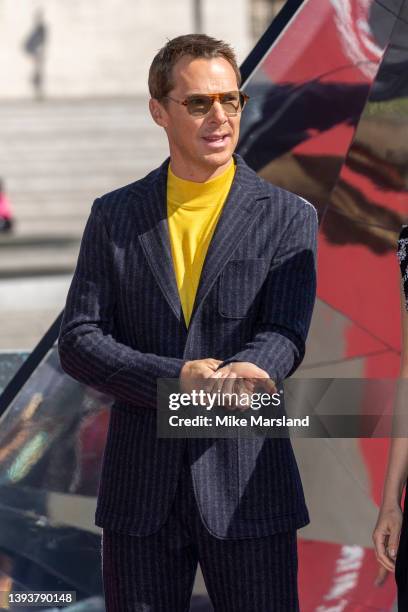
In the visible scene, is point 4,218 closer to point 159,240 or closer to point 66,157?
point 66,157

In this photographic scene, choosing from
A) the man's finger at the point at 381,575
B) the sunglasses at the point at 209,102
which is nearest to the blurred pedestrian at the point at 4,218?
the man's finger at the point at 381,575

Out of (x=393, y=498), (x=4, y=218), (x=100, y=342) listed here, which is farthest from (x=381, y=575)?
(x=4, y=218)

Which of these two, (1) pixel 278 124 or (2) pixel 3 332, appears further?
(2) pixel 3 332

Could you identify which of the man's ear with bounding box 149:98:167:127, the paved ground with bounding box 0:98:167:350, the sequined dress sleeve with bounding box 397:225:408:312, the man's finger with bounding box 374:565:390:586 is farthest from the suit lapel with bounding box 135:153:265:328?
the paved ground with bounding box 0:98:167:350

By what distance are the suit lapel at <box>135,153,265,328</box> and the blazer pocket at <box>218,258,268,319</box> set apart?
22 millimetres

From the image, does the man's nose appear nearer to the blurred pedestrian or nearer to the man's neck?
the man's neck

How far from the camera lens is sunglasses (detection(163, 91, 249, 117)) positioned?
2201mm

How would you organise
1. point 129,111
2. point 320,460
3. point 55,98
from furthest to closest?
point 55,98 → point 129,111 → point 320,460

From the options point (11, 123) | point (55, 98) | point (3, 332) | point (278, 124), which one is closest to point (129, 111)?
point (11, 123)

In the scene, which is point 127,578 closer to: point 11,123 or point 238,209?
point 238,209

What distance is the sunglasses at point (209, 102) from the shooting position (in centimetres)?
220

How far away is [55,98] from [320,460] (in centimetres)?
2676

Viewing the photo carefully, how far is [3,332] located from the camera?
384 inches

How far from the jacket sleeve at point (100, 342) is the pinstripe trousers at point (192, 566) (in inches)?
7.8
